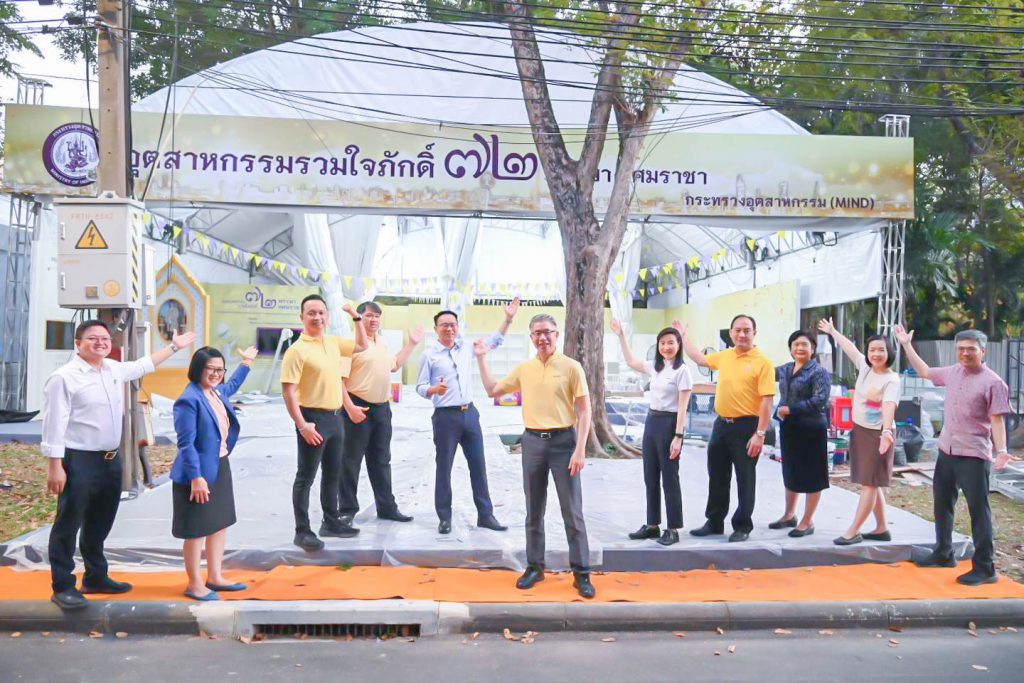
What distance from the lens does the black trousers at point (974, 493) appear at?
5.95m

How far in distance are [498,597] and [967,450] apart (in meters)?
3.31

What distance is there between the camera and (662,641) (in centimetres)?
508

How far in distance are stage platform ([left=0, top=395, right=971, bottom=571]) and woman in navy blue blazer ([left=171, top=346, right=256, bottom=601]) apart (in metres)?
0.75

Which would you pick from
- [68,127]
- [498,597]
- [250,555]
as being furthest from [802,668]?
[68,127]

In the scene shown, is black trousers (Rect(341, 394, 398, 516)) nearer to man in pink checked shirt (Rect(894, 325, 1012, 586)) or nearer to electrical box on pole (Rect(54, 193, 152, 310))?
electrical box on pole (Rect(54, 193, 152, 310))

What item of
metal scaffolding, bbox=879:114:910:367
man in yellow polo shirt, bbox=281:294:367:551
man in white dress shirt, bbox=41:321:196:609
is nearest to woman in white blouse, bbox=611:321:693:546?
Answer: man in yellow polo shirt, bbox=281:294:367:551

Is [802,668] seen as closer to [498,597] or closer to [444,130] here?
[498,597]

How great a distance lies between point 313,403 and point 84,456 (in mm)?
1534

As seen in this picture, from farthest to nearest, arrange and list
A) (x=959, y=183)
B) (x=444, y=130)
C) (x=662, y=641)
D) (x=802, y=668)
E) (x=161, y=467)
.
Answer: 1. (x=959, y=183)
2. (x=444, y=130)
3. (x=161, y=467)
4. (x=662, y=641)
5. (x=802, y=668)

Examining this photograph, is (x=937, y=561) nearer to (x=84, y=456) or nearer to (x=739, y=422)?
(x=739, y=422)

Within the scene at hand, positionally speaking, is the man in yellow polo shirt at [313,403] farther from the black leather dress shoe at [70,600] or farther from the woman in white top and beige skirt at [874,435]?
the woman in white top and beige skirt at [874,435]

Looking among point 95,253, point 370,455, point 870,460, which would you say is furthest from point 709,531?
point 95,253

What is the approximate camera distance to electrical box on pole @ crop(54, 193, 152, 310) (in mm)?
7156

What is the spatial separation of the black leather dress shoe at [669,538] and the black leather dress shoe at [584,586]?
1.06 meters
